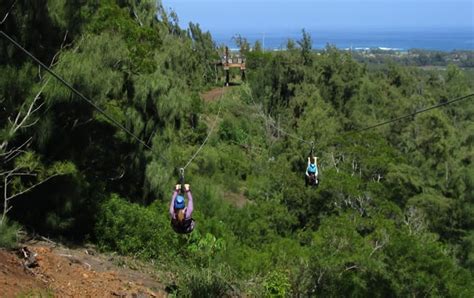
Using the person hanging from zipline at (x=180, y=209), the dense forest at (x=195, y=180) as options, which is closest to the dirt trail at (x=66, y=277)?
the dense forest at (x=195, y=180)

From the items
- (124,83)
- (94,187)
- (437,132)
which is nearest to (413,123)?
(437,132)

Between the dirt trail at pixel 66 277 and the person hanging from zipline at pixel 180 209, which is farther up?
the person hanging from zipline at pixel 180 209

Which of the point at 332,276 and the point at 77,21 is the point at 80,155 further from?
the point at 332,276

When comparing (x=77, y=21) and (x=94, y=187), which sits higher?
(x=77, y=21)

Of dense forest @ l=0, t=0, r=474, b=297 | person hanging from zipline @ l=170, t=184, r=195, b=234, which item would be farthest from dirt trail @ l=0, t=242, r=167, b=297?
person hanging from zipline @ l=170, t=184, r=195, b=234

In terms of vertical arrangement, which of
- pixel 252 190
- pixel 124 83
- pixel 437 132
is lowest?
pixel 252 190

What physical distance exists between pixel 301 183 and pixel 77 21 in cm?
1958

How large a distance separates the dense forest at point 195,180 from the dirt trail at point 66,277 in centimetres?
60

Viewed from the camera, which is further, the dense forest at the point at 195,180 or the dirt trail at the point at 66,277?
the dense forest at the point at 195,180

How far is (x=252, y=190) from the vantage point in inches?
1416

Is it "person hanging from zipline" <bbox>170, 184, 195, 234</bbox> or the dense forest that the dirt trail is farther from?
"person hanging from zipline" <bbox>170, 184, 195, 234</bbox>

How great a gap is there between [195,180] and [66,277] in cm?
1729

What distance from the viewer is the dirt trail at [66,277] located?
990 centimetres

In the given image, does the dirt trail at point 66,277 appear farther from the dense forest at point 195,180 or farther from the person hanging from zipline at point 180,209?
the person hanging from zipline at point 180,209
